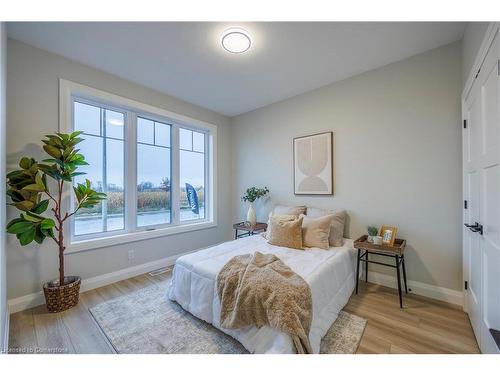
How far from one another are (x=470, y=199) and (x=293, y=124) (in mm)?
2217

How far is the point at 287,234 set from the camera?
7.95ft

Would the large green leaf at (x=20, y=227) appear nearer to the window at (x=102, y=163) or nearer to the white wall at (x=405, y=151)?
the window at (x=102, y=163)

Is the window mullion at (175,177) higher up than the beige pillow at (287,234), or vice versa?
the window mullion at (175,177)

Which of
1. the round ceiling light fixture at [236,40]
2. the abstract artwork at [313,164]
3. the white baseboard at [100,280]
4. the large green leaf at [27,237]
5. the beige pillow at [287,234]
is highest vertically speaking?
the round ceiling light fixture at [236,40]

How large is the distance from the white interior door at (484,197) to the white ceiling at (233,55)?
879mm

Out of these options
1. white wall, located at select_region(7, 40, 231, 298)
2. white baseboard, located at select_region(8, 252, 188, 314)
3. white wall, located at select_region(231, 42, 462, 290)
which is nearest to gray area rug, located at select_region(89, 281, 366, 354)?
white baseboard, located at select_region(8, 252, 188, 314)

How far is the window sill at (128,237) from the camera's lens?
2.39 metres

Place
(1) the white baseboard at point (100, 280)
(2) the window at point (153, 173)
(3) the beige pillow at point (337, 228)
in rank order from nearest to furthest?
(1) the white baseboard at point (100, 280)
(3) the beige pillow at point (337, 228)
(2) the window at point (153, 173)

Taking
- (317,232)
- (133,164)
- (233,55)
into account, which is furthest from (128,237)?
(233,55)

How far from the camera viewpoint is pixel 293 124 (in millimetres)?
3270

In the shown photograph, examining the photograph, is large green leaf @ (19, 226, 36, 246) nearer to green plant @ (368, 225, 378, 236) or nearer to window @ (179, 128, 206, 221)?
window @ (179, 128, 206, 221)

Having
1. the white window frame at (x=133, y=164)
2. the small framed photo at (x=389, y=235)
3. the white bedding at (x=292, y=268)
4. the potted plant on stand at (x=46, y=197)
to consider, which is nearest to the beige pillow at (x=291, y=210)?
the white bedding at (x=292, y=268)

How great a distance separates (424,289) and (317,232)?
124 cm
